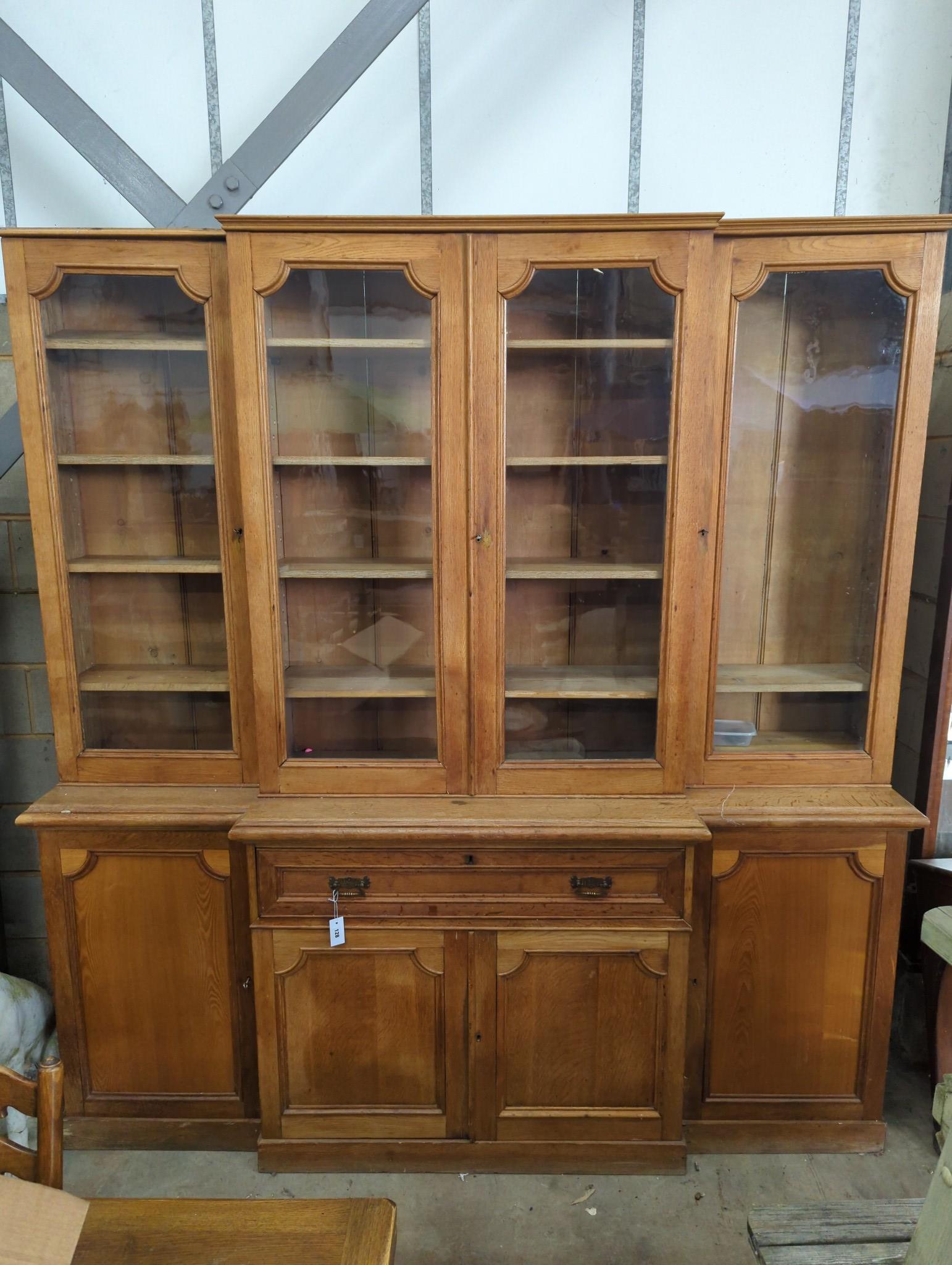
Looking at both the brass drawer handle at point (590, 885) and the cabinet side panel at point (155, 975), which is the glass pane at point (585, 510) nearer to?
the brass drawer handle at point (590, 885)

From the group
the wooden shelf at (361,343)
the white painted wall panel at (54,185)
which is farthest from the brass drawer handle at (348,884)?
the white painted wall panel at (54,185)

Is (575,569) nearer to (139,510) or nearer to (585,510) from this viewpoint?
(585,510)

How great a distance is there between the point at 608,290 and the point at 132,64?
1438 mm

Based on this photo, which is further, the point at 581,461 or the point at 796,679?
the point at 796,679

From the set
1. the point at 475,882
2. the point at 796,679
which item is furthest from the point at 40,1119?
the point at 796,679

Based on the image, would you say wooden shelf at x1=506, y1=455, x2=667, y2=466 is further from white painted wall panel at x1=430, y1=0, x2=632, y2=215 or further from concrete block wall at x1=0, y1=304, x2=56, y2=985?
concrete block wall at x1=0, y1=304, x2=56, y2=985

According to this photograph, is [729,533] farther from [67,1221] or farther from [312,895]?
[67,1221]

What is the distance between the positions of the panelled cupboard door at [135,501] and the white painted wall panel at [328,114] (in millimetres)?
437

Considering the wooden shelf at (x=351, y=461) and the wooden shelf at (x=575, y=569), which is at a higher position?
the wooden shelf at (x=351, y=461)

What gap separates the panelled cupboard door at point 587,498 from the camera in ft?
5.89

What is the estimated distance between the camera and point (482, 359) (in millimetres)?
1815

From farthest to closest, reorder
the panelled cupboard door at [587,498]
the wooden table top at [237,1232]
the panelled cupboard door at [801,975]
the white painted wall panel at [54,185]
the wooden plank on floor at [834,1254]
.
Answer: the white painted wall panel at [54,185] < the panelled cupboard door at [801,975] < the panelled cupboard door at [587,498] < the wooden plank on floor at [834,1254] < the wooden table top at [237,1232]

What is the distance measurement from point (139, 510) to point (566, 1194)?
2018mm

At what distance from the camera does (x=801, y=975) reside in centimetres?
205
